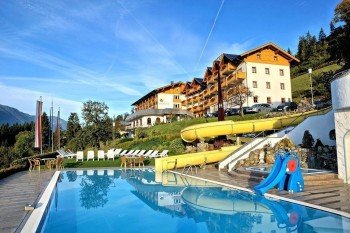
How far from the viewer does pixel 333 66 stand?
6488 centimetres

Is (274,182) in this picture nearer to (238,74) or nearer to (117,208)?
(117,208)

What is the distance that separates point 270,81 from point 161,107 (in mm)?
25856

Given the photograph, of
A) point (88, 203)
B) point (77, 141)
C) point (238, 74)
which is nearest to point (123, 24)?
point (88, 203)

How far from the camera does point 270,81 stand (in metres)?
47.3

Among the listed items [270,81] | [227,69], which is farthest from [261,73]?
[227,69]

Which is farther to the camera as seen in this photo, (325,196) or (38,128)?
(38,128)

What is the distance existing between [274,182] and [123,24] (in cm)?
1173

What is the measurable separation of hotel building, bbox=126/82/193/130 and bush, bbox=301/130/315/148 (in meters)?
39.0

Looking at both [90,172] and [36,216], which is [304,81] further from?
[36,216]

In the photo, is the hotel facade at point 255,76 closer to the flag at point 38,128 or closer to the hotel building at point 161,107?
the hotel building at point 161,107

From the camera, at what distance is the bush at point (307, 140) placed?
1650cm

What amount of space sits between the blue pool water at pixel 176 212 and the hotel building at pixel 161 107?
41.5 metres

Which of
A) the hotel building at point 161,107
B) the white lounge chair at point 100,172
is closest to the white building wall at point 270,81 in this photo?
the hotel building at point 161,107

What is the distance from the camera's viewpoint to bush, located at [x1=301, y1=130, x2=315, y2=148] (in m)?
16.5
